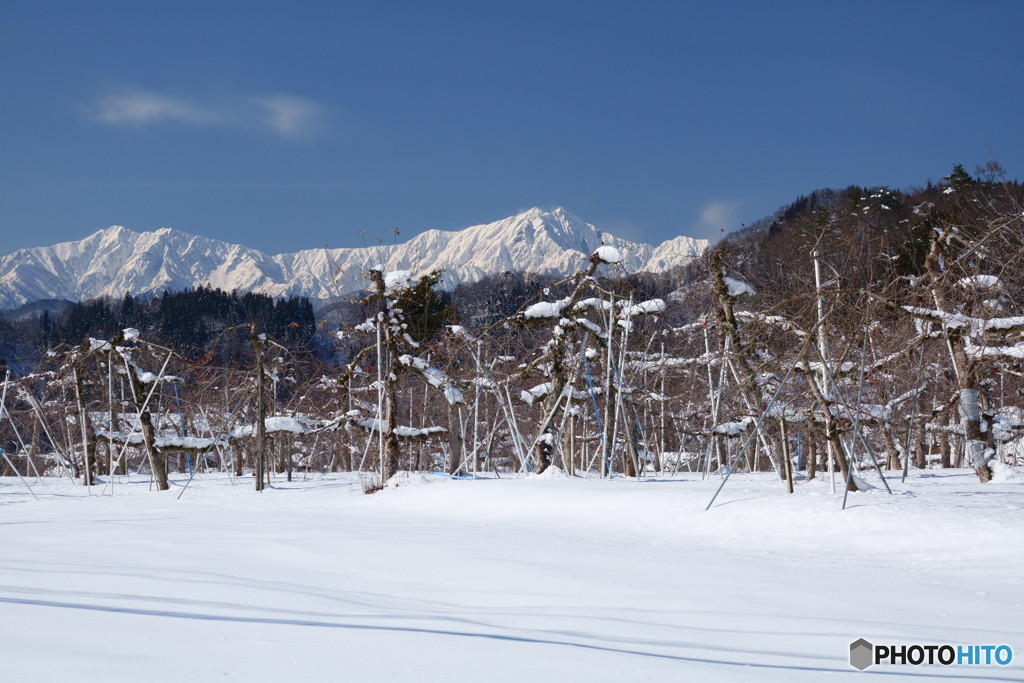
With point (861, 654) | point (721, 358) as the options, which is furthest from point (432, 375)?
point (861, 654)

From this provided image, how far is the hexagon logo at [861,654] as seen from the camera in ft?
10.1

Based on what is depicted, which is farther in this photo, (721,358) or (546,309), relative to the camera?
(546,309)

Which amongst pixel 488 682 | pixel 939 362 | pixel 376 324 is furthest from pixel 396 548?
pixel 939 362

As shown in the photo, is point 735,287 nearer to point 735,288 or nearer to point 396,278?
point 735,288

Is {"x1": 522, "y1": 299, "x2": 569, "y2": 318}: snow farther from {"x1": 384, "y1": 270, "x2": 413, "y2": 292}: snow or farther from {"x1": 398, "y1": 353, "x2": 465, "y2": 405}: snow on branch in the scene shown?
{"x1": 384, "y1": 270, "x2": 413, "y2": 292}: snow

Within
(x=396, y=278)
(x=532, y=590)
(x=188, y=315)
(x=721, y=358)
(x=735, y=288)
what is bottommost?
(x=532, y=590)

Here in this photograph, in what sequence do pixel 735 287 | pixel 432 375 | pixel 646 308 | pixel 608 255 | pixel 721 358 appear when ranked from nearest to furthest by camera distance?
pixel 721 358 < pixel 735 287 < pixel 646 308 < pixel 608 255 < pixel 432 375

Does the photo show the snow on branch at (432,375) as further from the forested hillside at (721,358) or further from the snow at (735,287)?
the snow at (735,287)

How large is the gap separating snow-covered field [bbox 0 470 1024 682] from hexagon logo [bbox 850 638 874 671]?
7 centimetres

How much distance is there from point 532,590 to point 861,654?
6.39ft

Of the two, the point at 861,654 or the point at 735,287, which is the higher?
the point at 735,287

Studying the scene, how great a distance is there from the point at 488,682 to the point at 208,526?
623cm

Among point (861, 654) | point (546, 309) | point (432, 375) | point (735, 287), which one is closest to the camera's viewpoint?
point (861, 654)

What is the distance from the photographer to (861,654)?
3205 mm
